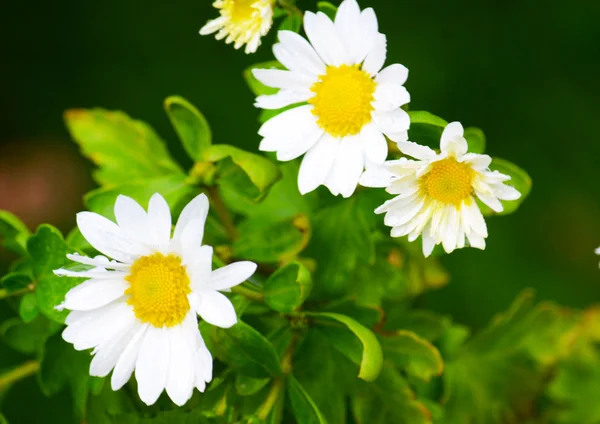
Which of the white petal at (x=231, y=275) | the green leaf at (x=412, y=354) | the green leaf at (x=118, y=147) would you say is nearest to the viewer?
the white petal at (x=231, y=275)

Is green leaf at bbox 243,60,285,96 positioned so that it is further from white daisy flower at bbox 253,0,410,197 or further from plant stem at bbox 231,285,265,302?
plant stem at bbox 231,285,265,302

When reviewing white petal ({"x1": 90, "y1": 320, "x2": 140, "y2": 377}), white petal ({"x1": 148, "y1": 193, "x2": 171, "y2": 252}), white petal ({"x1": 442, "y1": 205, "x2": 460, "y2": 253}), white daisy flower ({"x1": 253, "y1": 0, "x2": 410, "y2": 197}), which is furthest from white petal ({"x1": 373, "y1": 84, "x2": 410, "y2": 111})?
white petal ({"x1": 90, "y1": 320, "x2": 140, "y2": 377})


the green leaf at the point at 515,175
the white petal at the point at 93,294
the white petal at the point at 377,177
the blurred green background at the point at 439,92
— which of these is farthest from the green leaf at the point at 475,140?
the blurred green background at the point at 439,92

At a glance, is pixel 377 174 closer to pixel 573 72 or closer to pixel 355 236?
A: pixel 355 236

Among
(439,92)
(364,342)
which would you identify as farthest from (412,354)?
(439,92)

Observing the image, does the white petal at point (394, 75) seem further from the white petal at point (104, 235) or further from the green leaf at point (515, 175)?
the white petal at point (104, 235)

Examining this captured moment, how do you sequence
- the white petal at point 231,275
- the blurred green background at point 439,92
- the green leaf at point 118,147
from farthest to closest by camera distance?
the blurred green background at point 439,92, the green leaf at point 118,147, the white petal at point 231,275

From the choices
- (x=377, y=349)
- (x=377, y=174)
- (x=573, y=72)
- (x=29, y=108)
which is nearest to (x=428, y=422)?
(x=377, y=349)
